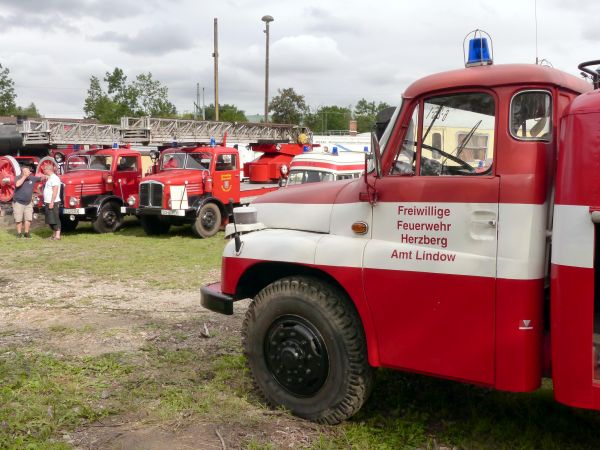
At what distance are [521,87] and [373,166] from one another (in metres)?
1.00

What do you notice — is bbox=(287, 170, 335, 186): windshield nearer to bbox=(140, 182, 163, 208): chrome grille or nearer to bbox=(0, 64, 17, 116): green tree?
bbox=(140, 182, 163, 208): chrome grille

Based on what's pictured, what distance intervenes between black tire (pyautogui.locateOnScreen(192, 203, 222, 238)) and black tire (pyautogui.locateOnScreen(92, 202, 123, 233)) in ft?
8.32

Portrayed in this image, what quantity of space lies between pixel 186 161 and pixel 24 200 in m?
3.87

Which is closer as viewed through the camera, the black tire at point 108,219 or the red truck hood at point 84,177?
the red truck hood at point 84,177

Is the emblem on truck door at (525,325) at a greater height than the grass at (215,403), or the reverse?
the emblem on truck door at (525,325)

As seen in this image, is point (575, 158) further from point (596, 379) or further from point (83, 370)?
point (83, 370)

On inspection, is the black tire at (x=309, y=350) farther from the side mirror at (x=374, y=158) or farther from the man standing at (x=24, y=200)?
the man standing at (x=24, y=200)

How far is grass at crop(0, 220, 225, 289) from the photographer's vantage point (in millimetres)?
9578

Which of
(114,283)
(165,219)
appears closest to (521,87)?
(114,283)

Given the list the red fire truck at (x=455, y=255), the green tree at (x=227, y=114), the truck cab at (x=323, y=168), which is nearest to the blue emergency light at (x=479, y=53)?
the red fire truck at (x=455, y=255)

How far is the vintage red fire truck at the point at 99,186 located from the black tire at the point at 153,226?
2.39 ft

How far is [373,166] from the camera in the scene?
388 cm

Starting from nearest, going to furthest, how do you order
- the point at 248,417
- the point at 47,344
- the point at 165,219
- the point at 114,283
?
the point at 248,417
the point at 47,344
the point at 114,283
the point at 165,219

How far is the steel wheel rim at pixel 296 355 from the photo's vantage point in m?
4.05
